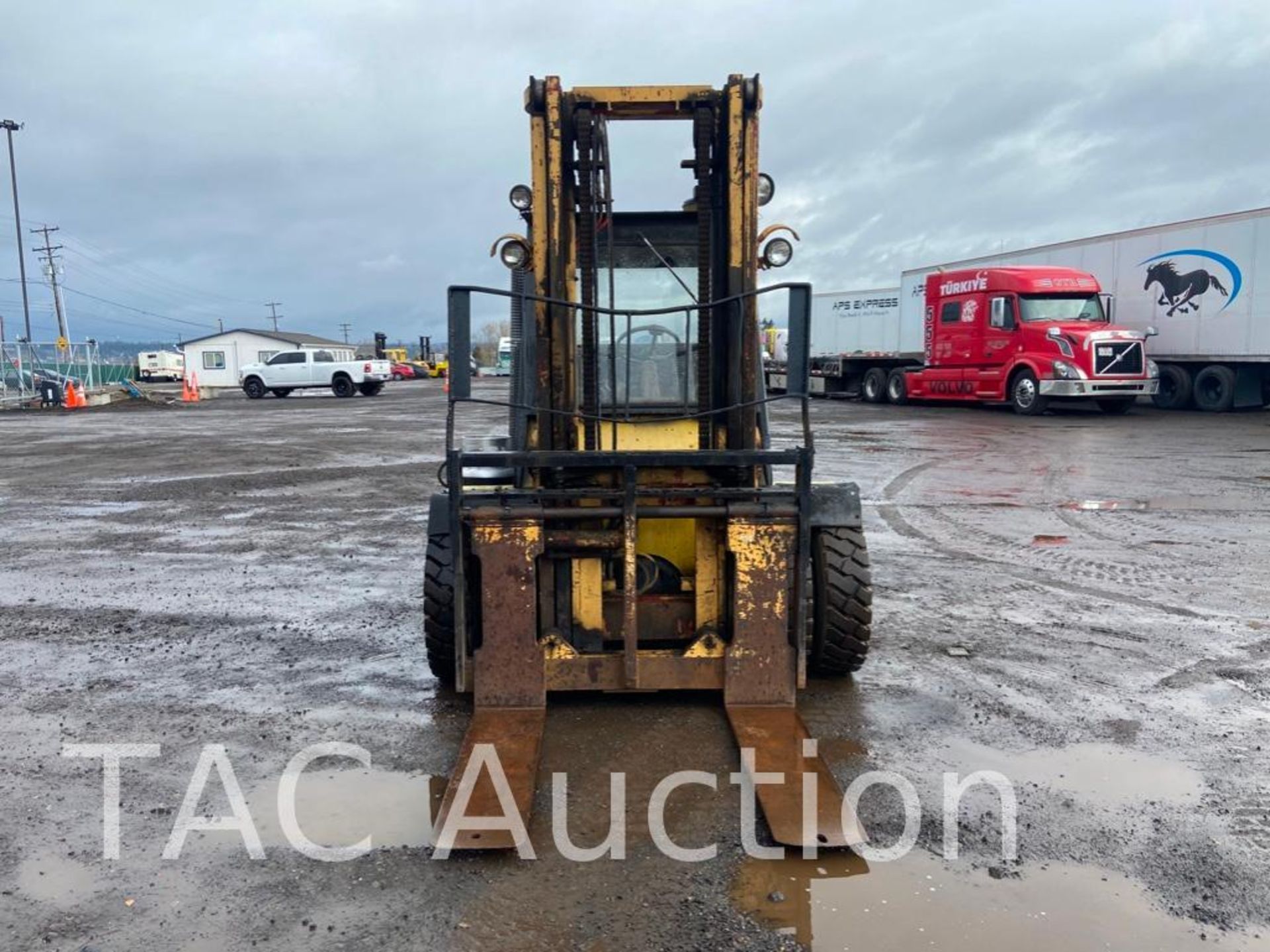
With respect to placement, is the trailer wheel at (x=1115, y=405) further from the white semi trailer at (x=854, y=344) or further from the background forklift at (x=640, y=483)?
the background forklift at (x=640, y=483)

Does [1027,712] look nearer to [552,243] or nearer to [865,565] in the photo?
[865,565]

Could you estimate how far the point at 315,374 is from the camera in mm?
41000

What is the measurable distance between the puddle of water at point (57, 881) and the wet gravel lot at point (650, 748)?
0.01 m

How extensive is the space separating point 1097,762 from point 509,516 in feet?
9.15

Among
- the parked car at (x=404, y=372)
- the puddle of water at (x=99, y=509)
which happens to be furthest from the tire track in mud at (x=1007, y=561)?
Answer: the parked car at (x=404, y=372)

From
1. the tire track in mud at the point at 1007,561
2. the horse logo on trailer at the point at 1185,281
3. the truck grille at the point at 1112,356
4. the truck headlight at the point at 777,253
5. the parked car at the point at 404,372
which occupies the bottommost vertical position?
the tire track in mud at the point at 1007,561

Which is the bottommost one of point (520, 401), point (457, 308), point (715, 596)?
point (715, 596)

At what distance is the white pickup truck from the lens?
134ft

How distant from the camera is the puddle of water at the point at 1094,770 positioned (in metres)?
3.88

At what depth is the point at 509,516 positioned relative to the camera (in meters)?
4.46

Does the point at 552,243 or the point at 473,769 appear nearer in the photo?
the point at 473,769

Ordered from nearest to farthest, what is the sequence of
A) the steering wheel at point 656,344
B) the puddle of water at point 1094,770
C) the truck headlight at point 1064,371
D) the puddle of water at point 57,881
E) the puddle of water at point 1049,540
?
the puddle of water at point 57,881, the puddle of water at point 1094,770, the steering wheel at point 656,344, the puddle of water at point 1049,540, the truck headlight at point 1064,371

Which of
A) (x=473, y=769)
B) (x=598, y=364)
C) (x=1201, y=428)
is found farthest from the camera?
(x=1201, y=428)

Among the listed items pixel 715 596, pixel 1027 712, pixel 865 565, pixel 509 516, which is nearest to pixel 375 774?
pixel 509 516
